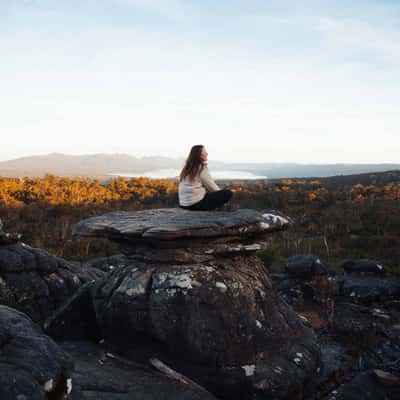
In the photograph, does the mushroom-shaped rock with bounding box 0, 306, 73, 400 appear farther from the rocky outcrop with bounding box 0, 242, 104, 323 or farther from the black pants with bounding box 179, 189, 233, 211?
the rocky outcrop with bounding box 0, 242, 104, 323

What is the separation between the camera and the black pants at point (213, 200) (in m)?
6.36

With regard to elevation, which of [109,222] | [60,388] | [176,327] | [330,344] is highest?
[109,222]

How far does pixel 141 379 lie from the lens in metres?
4.69

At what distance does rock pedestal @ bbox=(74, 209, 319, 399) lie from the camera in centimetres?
495

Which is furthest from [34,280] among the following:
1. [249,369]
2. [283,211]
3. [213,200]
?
[283,211]

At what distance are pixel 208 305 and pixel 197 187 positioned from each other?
199 centimetres

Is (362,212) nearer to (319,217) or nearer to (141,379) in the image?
(319,217)

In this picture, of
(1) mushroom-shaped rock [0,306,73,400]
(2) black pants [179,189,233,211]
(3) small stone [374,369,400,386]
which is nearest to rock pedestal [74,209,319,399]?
(2) black pants [179,189,233,211]

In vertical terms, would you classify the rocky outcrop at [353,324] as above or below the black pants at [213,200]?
below

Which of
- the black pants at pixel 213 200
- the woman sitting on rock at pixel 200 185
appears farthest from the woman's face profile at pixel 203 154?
the black pants at pixel 213 200

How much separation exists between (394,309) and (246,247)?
5455 millimetres

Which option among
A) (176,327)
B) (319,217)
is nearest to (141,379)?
(176,327)

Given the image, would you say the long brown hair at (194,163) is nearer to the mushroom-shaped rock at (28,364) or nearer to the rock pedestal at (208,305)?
the rock pedestal at (208,305)

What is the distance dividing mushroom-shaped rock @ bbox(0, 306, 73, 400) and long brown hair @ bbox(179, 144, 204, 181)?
12.3ft
